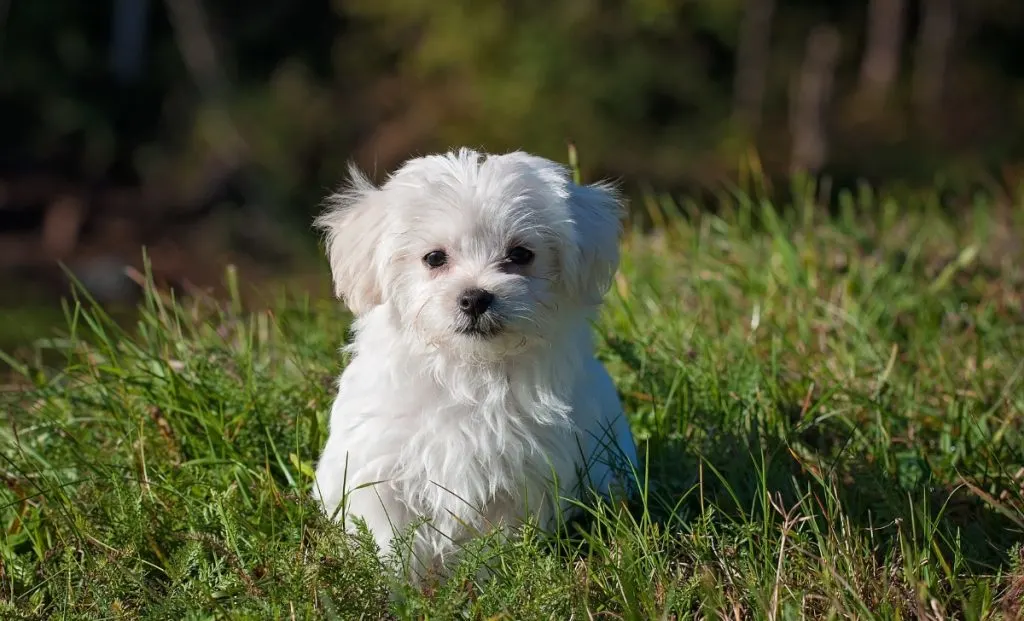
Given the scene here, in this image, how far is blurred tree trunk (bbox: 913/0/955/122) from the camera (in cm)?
1841

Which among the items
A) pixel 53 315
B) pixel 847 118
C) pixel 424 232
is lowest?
pixel 53 315

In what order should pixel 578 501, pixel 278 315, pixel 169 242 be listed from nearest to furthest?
pixel 578 501, pixel 278 315, pixel 169 242

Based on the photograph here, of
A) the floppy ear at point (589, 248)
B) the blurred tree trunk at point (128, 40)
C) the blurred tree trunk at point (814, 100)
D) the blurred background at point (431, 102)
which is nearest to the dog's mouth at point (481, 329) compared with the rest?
the floppy ear at point (589, 248)

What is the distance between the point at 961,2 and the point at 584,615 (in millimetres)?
19719

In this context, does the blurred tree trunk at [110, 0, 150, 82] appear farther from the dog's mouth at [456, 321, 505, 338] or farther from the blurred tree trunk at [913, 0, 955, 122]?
the dog's mouth at [456, 321, 505, 338]

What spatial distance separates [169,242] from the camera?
1462 centimetres

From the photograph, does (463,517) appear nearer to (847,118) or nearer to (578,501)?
(578,501)

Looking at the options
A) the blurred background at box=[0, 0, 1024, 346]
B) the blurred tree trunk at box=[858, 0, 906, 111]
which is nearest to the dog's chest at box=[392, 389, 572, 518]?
the blurred background at box=[0, 0, 1024, 346]

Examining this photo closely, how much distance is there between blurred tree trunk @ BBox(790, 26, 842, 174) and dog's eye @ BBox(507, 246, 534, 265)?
490 inches

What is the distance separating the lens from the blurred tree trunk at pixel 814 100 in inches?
633

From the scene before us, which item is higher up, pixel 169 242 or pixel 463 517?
pixel 463 517

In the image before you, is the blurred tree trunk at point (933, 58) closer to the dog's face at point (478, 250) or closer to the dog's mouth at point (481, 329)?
the dog's face at point (478, 250)

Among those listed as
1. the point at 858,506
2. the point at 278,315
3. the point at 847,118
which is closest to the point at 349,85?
the point at 847,118

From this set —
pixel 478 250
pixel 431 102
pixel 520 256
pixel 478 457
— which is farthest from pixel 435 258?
pixel 431 102
